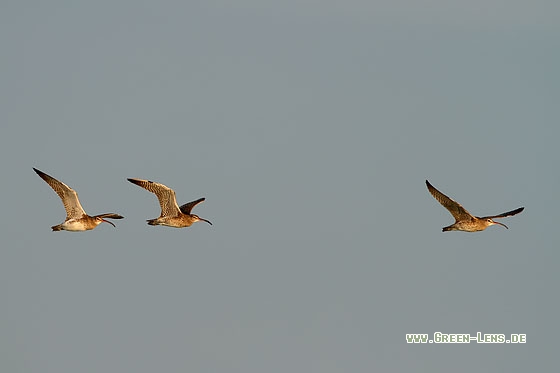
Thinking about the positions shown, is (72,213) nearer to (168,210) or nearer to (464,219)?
(168,210)

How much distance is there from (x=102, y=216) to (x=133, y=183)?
3847 millimetres

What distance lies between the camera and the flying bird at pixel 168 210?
196 ft

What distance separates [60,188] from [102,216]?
3.52 metres

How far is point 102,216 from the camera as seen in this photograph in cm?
6256

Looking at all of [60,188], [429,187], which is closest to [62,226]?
[60,188]

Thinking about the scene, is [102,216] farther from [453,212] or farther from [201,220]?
[453,212]

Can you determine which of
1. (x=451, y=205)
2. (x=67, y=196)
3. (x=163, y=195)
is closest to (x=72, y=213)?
(x=67, y=196)

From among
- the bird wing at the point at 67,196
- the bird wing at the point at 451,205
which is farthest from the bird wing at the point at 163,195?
the bird wing at the point at 451,205

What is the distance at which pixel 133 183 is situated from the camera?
195 ft

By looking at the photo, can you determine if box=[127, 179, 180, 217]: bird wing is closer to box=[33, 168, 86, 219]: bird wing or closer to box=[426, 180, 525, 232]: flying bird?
box=[33, 168, 86, 219]: bird wing

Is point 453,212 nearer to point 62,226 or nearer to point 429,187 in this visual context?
point 429,187

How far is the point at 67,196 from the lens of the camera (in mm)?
60188

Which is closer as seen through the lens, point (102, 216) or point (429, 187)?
point (429, 187)

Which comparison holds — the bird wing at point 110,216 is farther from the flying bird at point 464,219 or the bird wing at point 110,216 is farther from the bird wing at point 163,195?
the flying bird at point 464,219
